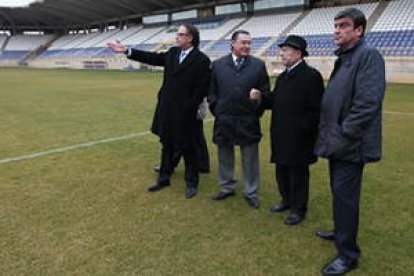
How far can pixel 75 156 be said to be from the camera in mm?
6945

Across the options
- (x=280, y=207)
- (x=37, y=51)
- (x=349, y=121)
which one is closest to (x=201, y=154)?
(x=280, y=207)

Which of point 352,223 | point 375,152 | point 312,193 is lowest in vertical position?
point 312,193

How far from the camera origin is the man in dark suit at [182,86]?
4816 millimetres

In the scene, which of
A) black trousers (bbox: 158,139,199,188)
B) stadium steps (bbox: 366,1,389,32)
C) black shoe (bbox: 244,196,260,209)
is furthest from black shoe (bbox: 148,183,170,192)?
stadium steps (bbox: 366,1,389,32)

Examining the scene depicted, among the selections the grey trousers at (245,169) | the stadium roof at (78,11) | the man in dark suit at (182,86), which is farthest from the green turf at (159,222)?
the stadium roof at (78,11)

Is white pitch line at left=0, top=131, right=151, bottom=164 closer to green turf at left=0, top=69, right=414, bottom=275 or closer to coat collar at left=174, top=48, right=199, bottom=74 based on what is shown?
green turf at left=0, top=69, right=414, bottom=275

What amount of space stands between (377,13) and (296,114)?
1128 inches

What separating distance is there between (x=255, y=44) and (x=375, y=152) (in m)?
30.8

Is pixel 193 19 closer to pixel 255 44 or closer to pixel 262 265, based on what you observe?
pixel 255 44

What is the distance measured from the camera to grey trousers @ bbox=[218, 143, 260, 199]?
468 cm

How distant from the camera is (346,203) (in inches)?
129

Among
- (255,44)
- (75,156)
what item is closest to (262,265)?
(75,156)

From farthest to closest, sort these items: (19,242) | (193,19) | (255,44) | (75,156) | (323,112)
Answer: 1. (193,19)
2. (255,44)
3. (75,156)
4. (19,242)
5. (323,112)

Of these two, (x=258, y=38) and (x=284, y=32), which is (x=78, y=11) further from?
(x=284, y=32)
